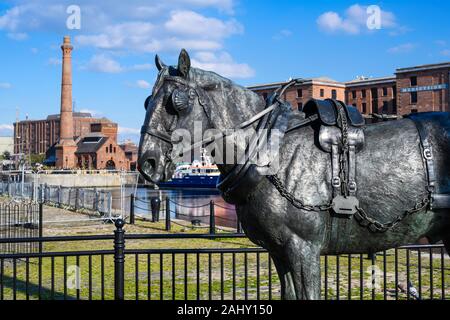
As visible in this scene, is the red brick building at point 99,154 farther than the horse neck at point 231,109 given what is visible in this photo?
Yes

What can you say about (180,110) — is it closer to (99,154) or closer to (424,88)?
(424,88)

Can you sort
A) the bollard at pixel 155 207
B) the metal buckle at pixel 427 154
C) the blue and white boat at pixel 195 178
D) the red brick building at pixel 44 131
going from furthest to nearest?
the red brick building at pixel 44 131
the blue and white boat at pixel 195 178
the bollard at pixel 155 207
the metal buckle at pixel 427 154

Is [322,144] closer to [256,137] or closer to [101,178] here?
[256,137]

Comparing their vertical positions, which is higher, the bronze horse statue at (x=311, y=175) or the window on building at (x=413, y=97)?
the window on building at (x=413, y=97)

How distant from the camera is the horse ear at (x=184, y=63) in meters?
3.13

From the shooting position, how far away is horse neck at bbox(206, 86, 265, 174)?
324 centimetres

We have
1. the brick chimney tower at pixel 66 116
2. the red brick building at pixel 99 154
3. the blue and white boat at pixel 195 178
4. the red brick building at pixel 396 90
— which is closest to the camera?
the blue and white boat at pixel 195 178

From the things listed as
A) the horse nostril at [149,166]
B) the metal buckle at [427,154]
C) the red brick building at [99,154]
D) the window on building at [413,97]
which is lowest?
the horse nostril at [149,166]

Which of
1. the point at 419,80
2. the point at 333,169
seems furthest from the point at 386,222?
the point at 419,80

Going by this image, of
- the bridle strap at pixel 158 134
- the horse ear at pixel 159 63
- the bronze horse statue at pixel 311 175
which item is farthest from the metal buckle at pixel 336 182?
the horse ear at pixel 159 63

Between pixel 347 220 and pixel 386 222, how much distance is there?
0.25 metres

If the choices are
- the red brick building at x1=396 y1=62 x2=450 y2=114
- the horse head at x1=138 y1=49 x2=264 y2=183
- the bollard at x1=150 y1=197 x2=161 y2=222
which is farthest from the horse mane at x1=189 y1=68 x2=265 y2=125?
the red brick building at x1=396 y1=62 x2=450 y2=114

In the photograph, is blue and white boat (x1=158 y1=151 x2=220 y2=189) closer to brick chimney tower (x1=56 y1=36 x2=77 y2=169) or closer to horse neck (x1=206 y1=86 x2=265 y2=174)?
brick chimney tower (x1=56 y1=36 x2=77 y2=169)

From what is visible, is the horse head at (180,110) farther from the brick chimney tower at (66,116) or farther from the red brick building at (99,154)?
the red brick building at (99,154)
